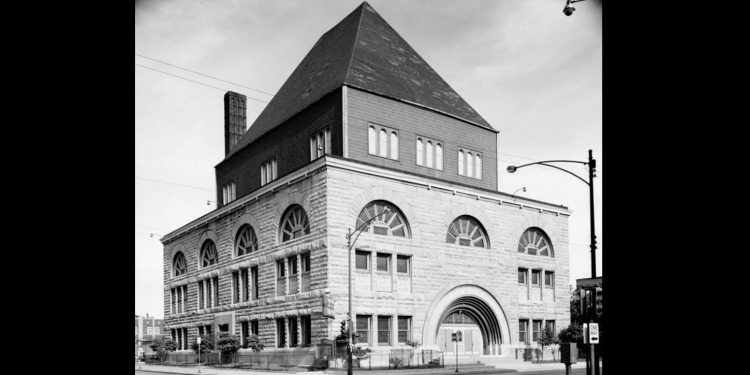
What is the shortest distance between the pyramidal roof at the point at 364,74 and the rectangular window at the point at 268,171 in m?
2.72

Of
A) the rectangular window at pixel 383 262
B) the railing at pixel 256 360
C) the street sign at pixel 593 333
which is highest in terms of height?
the rectangular window at pixel 383 262

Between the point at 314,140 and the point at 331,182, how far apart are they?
8.90 meters

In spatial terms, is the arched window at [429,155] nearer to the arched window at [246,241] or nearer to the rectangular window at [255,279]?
the arched window at [246,241]

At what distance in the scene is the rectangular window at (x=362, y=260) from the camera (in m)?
45.3

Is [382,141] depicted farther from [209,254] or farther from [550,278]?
[209,254]

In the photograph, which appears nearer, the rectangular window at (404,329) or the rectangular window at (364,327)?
the rectangular window at (364,327)

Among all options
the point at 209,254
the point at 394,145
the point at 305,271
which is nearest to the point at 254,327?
the point at 305,271

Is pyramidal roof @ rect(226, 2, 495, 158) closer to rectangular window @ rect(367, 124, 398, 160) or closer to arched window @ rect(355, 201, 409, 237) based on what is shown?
rectangular window @ rect(367, 124, 398, 160)

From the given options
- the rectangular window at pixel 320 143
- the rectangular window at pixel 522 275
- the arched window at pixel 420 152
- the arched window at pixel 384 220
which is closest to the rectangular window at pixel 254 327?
the arched window at pixel 384 220

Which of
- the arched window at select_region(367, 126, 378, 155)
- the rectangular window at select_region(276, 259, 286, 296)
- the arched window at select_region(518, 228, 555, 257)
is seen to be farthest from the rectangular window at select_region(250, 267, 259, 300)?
the arched window at select_region(518, 228, 555, 257)
